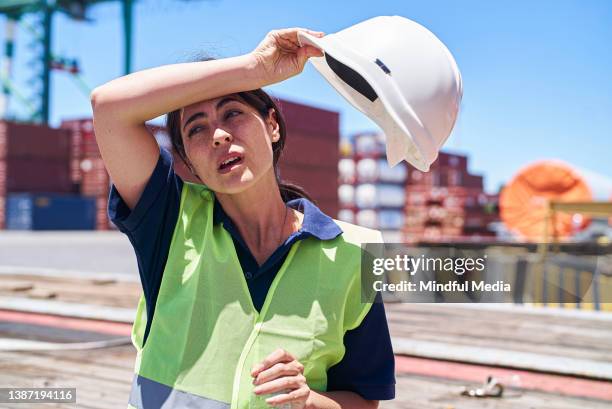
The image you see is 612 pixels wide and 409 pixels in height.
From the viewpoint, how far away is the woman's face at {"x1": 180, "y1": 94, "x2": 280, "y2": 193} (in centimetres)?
122

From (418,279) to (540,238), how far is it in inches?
466

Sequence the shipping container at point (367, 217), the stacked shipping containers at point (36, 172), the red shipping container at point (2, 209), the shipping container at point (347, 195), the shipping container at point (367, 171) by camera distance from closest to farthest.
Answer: the stacked shipping containers at point (36, 172)
the red shipping container at point (2, 209)
the shipping container at point (367, 171)
the shipping container at point (347, 195)
the shipping container at point (367, 217)

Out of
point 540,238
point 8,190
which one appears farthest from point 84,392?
point 8,190

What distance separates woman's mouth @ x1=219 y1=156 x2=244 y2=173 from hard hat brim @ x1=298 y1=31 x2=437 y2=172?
0.24 m

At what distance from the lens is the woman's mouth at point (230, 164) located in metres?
1.21

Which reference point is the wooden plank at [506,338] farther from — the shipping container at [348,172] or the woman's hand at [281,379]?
the shipping container at [348,172]

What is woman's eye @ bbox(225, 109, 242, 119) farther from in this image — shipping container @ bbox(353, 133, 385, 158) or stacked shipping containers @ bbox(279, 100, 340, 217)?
shipping container @ bbox(353, 133, 385, 158)

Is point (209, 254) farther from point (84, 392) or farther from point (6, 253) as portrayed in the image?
point (6, 253)

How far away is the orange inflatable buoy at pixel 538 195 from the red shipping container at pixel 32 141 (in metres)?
33.3

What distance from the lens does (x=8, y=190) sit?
37.9 meters

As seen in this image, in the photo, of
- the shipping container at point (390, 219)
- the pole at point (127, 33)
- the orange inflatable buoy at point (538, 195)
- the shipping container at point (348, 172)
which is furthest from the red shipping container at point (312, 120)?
the orange inflatable buoy at point (538, 195)

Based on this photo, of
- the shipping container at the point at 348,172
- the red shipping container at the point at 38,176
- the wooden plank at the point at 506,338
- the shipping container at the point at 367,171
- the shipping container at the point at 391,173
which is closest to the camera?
the wooden plank at the point at 506,338

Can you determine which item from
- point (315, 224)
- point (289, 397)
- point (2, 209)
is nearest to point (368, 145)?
point (2, 209)

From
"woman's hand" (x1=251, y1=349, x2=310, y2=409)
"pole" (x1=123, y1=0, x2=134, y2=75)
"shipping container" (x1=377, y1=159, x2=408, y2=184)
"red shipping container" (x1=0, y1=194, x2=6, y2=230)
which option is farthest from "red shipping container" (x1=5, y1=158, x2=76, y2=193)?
"woman's hand" (x1=251, y1=349, x2=310, y2=409)
